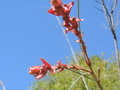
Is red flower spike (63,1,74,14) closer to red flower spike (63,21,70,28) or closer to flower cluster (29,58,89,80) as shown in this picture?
red flower spike (63,21,70,28)

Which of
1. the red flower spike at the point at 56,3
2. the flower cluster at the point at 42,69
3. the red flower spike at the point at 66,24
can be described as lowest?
the flower cluster at the point at 42,69

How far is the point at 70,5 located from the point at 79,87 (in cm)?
1368

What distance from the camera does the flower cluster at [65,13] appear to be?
0.82 metres

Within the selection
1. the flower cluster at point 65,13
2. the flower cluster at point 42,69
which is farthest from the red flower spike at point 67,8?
the flower cluster at point 42,69

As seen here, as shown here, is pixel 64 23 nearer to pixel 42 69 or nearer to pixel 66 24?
pixel 66 24

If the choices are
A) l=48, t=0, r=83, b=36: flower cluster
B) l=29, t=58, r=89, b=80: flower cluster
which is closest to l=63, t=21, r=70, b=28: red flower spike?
l=48, t=0, r=83, b=36: flower cluster

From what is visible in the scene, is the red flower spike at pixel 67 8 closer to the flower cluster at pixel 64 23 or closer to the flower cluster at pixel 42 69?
the flower cluster at pixel 64 23

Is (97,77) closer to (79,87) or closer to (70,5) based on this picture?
(70,5)

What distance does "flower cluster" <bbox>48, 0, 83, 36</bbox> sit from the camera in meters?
0.82

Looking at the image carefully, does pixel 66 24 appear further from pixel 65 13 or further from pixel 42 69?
pixel 42 69

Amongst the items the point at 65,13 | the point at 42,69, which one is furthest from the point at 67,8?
the point at 42,69

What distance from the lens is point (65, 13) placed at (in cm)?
83

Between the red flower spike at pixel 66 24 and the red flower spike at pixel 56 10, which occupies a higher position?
the red flower spike at pixel 56 10

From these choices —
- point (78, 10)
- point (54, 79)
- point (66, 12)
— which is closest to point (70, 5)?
point (66, 12)
